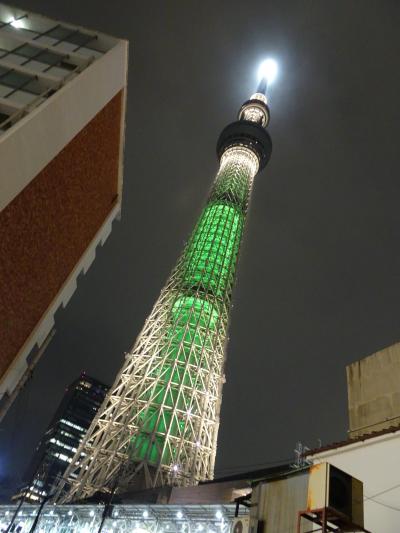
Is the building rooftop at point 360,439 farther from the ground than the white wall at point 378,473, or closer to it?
farther from the ground

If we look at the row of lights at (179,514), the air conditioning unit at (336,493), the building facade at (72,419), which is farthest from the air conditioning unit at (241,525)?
the building facade at (72,419)

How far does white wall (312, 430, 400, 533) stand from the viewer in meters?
10.8

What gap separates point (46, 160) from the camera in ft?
50.1

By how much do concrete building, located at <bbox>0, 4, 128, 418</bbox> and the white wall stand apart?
1186 centimetres

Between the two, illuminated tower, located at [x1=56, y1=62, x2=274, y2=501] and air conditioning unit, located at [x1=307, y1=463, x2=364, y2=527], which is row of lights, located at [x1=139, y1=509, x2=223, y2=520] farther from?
air conditioning unit, located at [x1=307, y1=463, x2=364, y2=527]

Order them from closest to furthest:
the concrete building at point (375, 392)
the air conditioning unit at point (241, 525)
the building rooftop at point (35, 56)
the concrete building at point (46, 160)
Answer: the air conditioning unit at point (241, 525)
the concrete building at point (46, 160)
the building rooftop at point (35, 56)
the concrete building at point (375, 392)

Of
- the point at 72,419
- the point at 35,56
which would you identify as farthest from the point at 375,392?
the point at 72,419

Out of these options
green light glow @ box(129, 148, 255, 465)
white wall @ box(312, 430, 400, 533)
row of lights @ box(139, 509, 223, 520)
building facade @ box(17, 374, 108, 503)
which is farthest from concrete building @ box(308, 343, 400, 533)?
building facade @ box(17, 374, 108, 503)

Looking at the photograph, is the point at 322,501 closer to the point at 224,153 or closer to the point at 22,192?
the point at 22,192

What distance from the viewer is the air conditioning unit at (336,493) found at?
8562 mm

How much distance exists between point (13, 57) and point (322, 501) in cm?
1742

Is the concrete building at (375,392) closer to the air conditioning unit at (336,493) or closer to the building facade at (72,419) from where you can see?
the air conditioning unit at (336,493)

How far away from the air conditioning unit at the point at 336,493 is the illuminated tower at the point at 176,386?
60.3ft

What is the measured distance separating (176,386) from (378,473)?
25.6m
